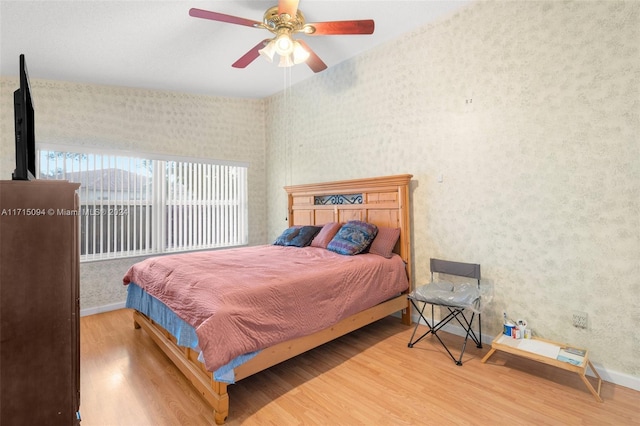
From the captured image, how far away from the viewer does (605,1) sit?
7.08 feet

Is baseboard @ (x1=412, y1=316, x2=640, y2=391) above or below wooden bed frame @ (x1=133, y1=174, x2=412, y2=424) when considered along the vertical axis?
below

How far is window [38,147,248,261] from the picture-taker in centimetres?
370

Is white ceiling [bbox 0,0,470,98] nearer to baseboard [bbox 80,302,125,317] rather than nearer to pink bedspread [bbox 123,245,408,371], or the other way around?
pink bedspread [bbox 123,245,408,371]

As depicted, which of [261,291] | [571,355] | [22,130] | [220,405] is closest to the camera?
[22,130]

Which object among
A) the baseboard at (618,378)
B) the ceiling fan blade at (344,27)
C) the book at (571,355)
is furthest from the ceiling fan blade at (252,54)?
the baseboard at (618,378)

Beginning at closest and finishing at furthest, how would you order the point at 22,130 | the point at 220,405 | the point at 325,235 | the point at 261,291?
1. the point at 22,130
2. the point at 220,405
3. the point at 261,291
4. the point at 325,235

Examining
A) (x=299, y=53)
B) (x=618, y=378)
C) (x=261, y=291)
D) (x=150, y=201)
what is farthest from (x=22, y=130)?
(x=618, y=378)

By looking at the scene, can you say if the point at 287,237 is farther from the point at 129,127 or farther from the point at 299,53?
the point at 129,127

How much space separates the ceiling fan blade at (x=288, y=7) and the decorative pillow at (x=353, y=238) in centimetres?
207

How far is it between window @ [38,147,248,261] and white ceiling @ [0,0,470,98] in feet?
3.24

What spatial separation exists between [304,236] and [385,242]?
106cm

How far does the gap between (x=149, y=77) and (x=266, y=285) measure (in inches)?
127

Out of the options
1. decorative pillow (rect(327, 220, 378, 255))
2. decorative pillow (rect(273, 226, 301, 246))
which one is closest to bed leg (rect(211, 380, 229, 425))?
decorative pillow (rect(327, 220, 378, 255))

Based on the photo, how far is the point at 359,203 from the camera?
3.73 meters
